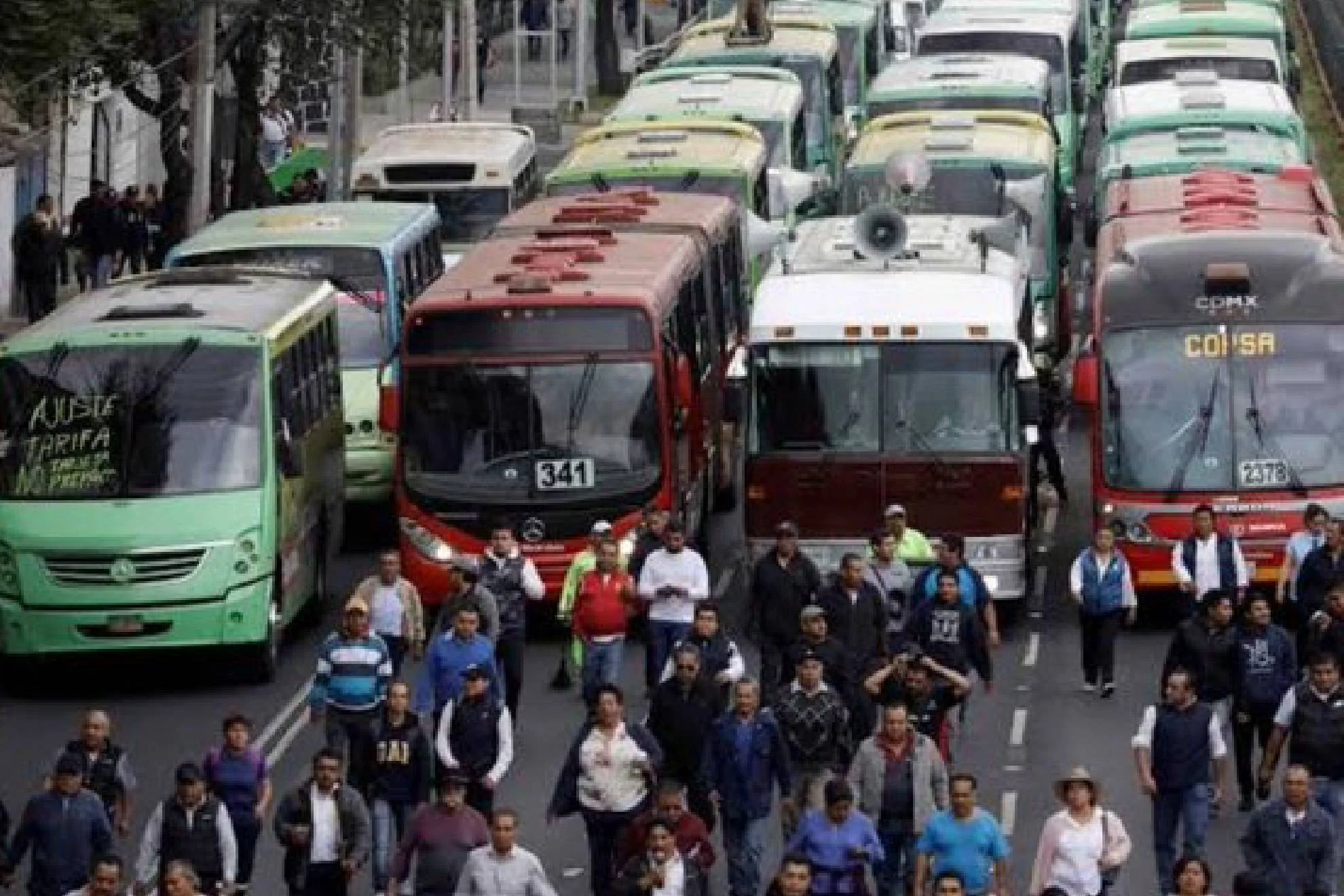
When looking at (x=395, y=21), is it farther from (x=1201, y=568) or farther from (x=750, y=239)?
(x=1201, y=568)

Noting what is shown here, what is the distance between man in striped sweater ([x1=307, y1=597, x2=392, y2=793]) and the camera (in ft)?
90.0

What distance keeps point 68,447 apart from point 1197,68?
28233 mm

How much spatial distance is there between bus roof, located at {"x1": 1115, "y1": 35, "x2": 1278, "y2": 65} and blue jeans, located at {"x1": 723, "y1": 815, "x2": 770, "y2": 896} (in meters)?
35.5

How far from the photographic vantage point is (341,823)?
2430cm

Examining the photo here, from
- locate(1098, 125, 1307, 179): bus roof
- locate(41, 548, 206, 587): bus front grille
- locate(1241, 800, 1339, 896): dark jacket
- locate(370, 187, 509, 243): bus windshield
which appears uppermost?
locate(1241, 800, 1339, 896): dark jacket

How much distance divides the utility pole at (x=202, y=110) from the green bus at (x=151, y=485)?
1449 centimetres

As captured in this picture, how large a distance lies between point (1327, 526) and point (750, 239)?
14152mm

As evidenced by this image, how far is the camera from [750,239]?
4466cm

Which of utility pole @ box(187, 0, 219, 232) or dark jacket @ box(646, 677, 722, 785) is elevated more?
dark jacket @ box(646, 677, 722, 785)

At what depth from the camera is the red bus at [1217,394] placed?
113ft

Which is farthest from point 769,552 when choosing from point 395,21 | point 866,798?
point 395,21

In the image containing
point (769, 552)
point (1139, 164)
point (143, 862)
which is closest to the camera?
point (143, 862)

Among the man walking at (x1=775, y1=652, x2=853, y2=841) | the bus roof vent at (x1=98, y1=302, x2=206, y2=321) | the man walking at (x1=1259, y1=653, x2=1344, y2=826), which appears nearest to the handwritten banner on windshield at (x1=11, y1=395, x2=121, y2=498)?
the bus roof vent at (x1=98, y1=302, x2=206, y2=321)

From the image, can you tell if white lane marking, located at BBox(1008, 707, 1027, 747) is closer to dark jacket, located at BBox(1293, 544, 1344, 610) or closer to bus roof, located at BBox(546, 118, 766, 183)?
dark jacket, located at BBox(1293, 544, 1344, 610)
